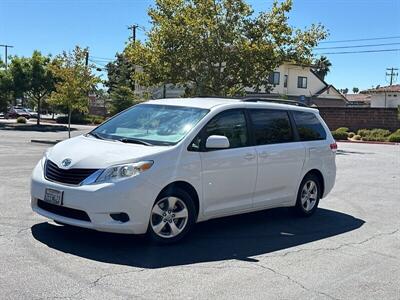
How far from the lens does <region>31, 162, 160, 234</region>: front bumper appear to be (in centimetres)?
570

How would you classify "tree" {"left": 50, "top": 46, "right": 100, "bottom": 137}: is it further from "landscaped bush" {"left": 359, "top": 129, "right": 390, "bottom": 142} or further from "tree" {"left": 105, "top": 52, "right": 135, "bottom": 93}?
"tree" {"left": 105, "top": 52, "right": 135, "bottom": 93}

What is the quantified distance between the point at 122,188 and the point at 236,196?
5.93ft

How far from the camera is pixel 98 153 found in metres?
6.01

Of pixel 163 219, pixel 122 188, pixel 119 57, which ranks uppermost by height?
pixel 119 57

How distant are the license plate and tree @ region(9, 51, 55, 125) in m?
36.7

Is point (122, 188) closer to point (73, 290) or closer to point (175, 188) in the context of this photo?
point (175, 188)

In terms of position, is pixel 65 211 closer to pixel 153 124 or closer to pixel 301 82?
pixel 153 124

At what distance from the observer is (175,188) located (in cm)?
620

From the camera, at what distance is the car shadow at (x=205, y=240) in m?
5.73

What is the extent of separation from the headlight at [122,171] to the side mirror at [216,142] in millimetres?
915

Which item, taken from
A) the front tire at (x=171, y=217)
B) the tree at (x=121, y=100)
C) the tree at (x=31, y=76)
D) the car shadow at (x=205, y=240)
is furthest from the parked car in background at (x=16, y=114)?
the front tire at (x=171, y=217)

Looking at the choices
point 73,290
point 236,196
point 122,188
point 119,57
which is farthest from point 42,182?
point 119,57

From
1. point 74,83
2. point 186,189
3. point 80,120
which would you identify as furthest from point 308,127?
point 80,120

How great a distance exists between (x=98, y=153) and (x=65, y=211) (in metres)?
0.73
